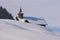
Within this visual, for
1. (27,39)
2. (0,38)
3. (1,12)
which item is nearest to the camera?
(0,38)

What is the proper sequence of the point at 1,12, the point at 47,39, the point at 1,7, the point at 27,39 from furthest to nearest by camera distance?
1. the point at 1,7
2. the point at 1,12
3. the point at 47,39
4. the point at 27,39

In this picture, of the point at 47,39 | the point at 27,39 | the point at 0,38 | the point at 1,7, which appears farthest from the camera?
the point at 1,7

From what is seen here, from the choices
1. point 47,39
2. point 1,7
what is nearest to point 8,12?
point 1,7

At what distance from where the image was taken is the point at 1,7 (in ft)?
134

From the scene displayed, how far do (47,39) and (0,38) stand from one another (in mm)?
592

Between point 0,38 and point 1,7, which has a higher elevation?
point 1,7

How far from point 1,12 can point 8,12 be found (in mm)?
5649

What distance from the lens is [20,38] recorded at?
1.98 m

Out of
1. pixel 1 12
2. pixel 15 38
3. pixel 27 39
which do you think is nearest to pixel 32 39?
pixel 27 39

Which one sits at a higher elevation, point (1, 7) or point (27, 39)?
point (1, 7)

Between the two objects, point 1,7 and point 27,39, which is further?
point 1,7

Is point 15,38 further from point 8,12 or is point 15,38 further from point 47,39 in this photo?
point 8,12

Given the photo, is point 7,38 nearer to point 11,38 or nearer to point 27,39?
point 11,38

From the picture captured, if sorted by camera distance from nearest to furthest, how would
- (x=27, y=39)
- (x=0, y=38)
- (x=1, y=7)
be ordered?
(x=0, y=38) → (x=27, y=39) → (x=1, y=7)
